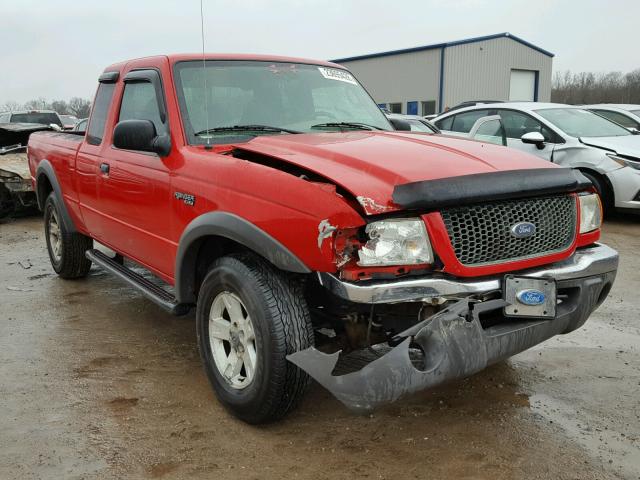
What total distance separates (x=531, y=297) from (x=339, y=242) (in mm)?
912

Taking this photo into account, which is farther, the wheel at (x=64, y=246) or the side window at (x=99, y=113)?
the wheel at (x=64, y=246)

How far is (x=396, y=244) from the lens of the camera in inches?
100

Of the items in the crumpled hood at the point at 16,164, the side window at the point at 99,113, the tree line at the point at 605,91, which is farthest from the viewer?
the tree line at the point at 605,91

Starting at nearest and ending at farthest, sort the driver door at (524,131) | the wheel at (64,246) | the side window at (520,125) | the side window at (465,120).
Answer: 1. the wheel at (64,246)
2. the driver door at (524,131)
3. the side window at (520,125)
4. the side window at (465,120)

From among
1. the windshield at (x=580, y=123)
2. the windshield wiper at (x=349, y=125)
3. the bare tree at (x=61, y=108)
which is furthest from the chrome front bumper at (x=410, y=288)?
the bare tree at (x=61, y=108)

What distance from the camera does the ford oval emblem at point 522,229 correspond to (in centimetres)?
274

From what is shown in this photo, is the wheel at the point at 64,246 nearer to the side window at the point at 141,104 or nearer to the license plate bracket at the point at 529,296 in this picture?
the side window at the point at 141,104

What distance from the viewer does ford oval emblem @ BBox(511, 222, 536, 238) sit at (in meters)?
2.74

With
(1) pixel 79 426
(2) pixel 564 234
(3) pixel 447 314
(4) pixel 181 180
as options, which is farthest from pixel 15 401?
(2) pixel 564 234

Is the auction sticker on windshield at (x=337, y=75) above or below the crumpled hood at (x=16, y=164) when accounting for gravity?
above

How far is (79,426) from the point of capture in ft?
10.3

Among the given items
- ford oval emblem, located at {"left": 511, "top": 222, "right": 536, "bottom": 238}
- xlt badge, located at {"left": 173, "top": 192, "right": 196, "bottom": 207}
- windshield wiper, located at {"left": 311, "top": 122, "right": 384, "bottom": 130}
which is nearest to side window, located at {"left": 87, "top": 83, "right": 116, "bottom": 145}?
xlt badge, located at {"left": 173, "top": 192, "right": 196, "bottom": 207}

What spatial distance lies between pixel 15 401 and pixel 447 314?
2537mm

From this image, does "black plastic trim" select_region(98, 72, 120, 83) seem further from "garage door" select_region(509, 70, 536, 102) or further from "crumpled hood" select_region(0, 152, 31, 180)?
"garage door" select_region(509, 70, 536, 102)
